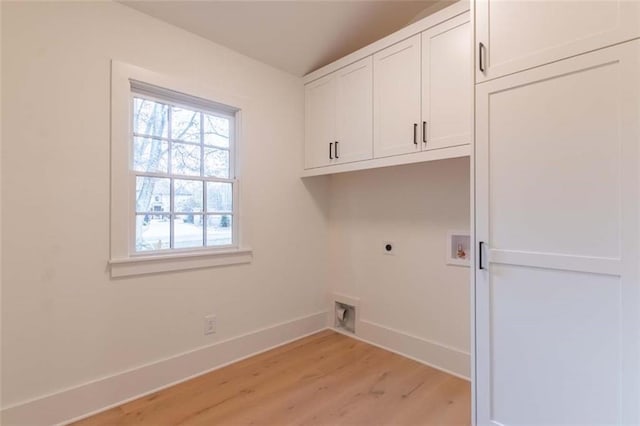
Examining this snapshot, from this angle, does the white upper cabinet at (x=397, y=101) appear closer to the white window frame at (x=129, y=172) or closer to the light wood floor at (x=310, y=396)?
the white window frame at (x=129, y=172)

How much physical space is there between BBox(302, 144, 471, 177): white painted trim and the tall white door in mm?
400

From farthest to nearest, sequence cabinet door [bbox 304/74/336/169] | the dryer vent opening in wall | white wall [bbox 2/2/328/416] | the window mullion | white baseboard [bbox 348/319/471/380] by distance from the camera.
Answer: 1. the dryer vent opening in wall
2. cabinet door [bbox 304/74/336/169]
3. the window mullion
4. white baseboard [bbox 348/319/471/380]
5. white wall [bbox 2/2/328/416]

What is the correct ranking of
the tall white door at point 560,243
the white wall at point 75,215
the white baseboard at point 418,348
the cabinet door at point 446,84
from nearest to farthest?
the tall white door at point 560,243 < the white wall at point 75,215 < the cabinet door at point 446,84 < the white baseboard at point 418,348

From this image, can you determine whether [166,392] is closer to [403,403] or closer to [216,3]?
[403,403]

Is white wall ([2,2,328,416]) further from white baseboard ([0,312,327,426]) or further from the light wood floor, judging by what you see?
the light wood floor

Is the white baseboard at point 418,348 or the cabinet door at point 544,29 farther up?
the cabinet door at point 544,29

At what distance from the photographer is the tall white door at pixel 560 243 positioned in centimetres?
122

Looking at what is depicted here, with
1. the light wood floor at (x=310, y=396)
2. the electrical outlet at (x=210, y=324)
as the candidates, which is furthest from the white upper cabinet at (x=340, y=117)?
the light wood floor at (x=310, y=396)

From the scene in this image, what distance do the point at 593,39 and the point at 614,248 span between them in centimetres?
83

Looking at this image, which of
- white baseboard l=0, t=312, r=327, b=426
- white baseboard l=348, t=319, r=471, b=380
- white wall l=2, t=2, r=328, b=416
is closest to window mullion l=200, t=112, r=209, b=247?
white wall l=2, t=2, r=328, b=416

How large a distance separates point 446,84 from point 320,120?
3.82ft

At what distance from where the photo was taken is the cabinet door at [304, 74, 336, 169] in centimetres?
277

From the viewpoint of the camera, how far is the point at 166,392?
2.08 m

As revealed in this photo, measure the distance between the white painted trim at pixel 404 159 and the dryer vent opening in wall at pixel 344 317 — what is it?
133cm
